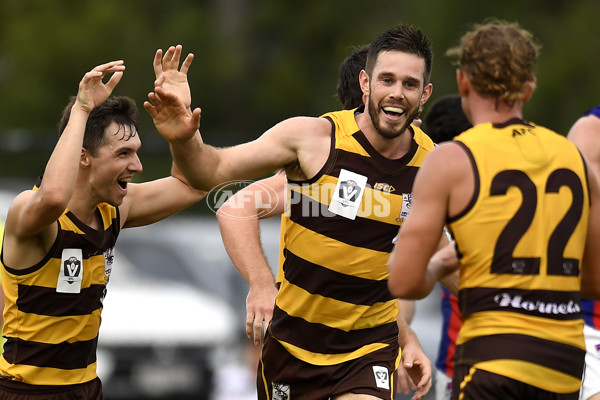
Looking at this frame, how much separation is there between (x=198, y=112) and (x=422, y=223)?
110cm

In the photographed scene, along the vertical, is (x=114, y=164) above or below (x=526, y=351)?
above

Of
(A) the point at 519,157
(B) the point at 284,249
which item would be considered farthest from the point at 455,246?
(B) the point at 284,249

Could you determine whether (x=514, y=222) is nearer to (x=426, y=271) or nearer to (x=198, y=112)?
(x=426, y=271)

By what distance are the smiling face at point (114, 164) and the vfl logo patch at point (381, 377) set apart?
1646mm

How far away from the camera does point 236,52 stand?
80.0 feet

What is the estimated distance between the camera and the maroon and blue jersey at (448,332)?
7.17 meters

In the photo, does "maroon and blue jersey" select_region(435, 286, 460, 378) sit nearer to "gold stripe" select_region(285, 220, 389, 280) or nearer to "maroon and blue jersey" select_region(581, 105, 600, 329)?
"maroon and blue jersey" select_region(581, 105, 600, 329)

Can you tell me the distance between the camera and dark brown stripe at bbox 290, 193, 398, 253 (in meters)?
5.79

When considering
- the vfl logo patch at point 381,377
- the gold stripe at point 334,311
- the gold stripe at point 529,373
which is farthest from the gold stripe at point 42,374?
the gold stripe at point 529,373

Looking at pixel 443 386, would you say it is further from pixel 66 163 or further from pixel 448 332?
pixel 66 163

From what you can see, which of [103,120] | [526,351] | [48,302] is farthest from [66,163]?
[526,351]

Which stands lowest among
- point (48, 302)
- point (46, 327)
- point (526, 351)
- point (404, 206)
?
point (46, 327)

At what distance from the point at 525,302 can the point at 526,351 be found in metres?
0.20

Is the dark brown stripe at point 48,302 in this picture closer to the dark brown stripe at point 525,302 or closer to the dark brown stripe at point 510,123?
the dark brown stripe at point 525,302
